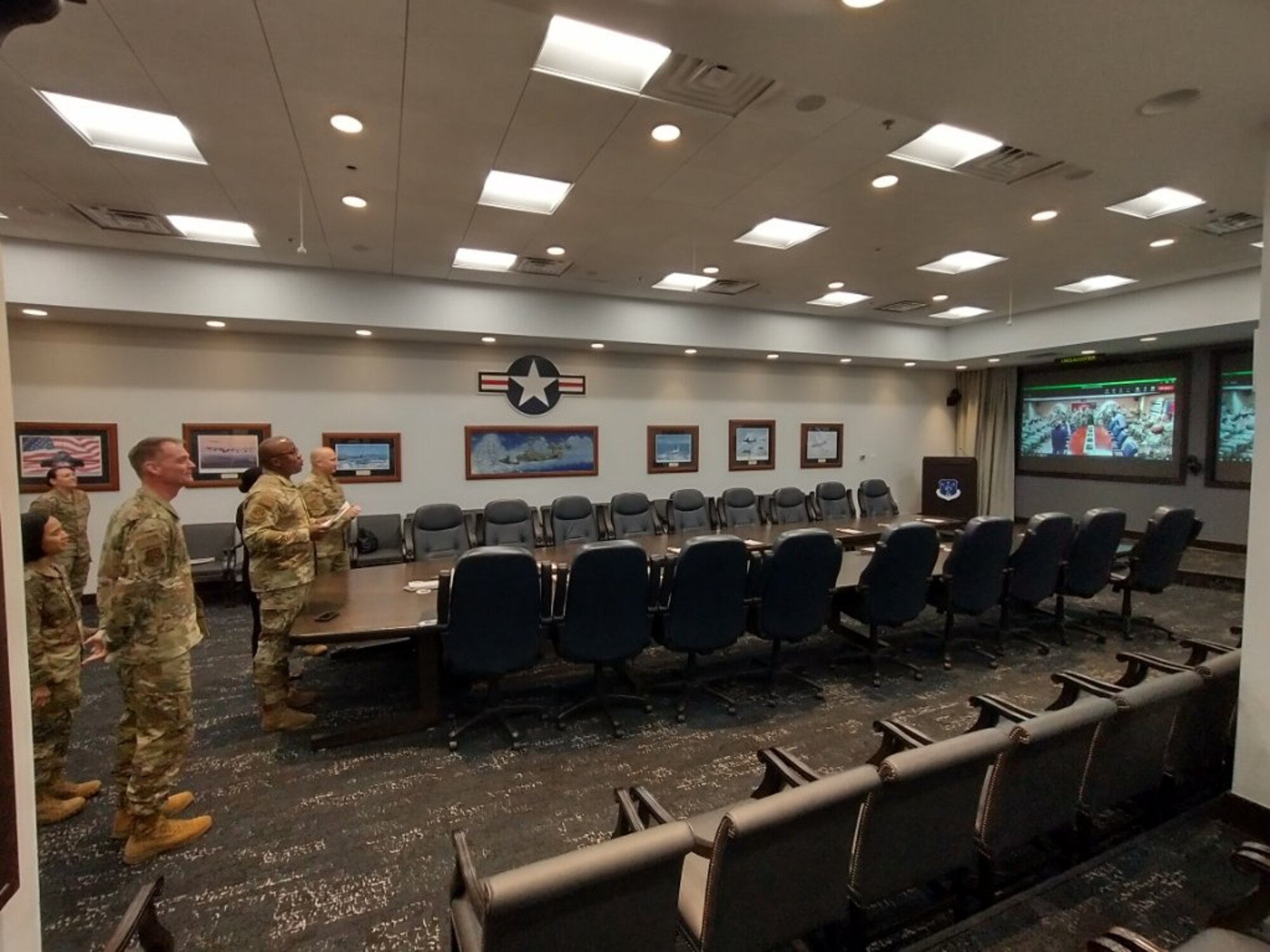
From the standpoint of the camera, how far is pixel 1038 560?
4402mm

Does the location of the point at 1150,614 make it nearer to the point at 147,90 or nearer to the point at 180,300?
the point at 147,90

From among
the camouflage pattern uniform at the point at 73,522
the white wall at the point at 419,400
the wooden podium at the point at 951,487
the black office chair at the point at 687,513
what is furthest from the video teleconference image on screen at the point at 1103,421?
the camouflage pattern uniform at the point at 73,522

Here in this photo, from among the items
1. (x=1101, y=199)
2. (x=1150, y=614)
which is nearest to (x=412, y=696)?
(x=1101, y=199)

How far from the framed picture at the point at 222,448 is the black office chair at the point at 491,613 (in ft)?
14.2

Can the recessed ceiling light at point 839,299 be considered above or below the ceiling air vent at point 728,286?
above

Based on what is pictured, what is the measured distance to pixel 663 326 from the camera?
273 inches

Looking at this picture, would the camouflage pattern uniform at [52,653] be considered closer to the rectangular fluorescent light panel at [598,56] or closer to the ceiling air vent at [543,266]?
the rectangular fluorescent light panel at [598,56]

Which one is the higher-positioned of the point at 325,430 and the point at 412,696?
the point at 325,430

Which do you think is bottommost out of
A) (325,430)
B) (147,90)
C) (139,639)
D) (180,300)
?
(139,639)

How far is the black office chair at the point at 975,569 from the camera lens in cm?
409

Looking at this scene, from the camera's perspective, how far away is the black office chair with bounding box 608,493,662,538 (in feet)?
20.9

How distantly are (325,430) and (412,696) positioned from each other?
3809 mm

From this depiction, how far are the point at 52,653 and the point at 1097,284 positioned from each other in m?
8.89

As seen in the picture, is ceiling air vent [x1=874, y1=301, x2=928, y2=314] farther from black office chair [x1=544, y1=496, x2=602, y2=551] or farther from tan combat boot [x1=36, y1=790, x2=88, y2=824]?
tan combat boot [x1=36, y1=790, x2=88, y2=824]
